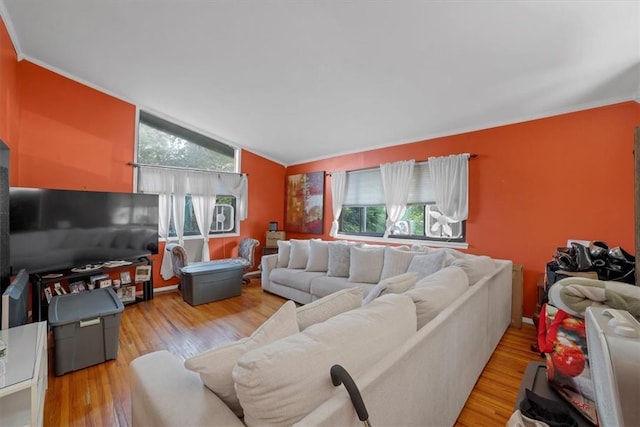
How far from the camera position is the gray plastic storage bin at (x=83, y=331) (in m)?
2.14

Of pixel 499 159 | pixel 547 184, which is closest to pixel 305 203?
pixel 499 159

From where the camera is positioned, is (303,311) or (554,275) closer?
(303,311)

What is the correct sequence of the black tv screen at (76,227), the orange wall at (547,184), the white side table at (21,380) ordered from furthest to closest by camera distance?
the black tv screen at (76,227) → the orange wall at (547,184) → the white side table at (21,380)

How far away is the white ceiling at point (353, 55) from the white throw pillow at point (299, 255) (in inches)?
71.4

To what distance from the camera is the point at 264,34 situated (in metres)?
2.31

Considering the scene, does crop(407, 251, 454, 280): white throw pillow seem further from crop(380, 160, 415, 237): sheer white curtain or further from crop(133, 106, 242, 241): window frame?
crop(133, 106, 242, 241): window frame

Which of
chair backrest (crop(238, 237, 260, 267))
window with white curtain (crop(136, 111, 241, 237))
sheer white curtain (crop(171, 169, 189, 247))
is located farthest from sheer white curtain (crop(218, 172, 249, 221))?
sheer white curtain (crop(171, 169, 189, 247))

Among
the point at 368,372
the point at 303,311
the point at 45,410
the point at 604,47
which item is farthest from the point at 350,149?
the point at 45,410

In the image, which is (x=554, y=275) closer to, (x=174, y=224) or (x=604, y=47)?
(x=604, y=47)

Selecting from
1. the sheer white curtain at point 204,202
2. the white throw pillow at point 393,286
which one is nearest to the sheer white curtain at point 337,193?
the sheer white curtain at point 204,202

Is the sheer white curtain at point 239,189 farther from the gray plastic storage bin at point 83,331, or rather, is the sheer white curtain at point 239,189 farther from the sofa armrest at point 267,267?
the gray plastic storage bin at point 83,331

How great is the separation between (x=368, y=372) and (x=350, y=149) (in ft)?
13.5

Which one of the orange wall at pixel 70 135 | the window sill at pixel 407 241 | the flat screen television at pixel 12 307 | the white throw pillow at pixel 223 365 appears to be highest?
the orange wall at pixel 70 135

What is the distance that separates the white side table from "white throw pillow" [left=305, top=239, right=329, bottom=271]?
265cm
